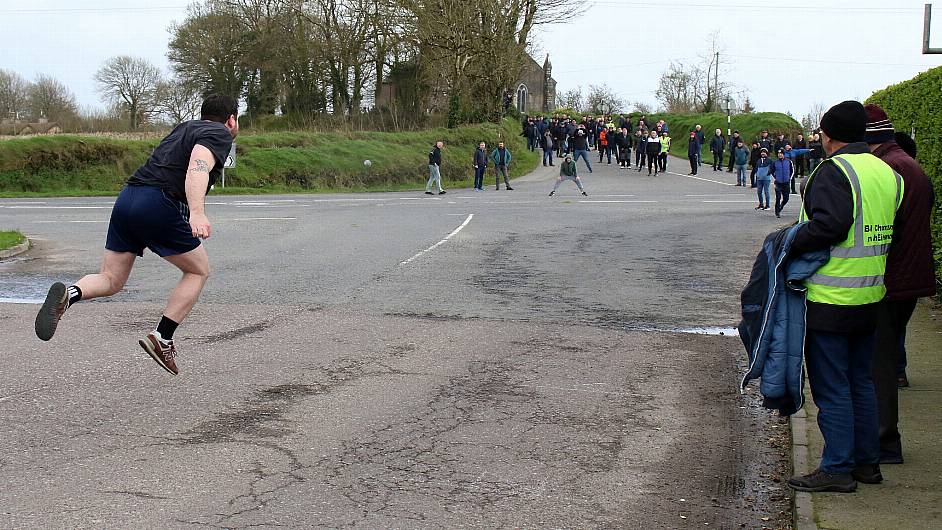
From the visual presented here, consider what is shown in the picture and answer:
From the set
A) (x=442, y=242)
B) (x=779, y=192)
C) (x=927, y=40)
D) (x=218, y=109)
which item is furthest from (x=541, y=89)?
(x=218, y=109)

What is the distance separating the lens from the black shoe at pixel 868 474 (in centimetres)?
516

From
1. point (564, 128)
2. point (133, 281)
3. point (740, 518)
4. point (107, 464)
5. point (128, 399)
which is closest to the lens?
point (740, 518)

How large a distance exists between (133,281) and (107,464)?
26.4ft

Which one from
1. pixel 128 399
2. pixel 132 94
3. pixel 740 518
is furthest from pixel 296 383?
pixel 132 94

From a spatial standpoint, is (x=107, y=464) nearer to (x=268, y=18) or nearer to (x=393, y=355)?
(x=393, y=355)

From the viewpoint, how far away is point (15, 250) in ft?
53.8

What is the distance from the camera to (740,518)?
196 inches

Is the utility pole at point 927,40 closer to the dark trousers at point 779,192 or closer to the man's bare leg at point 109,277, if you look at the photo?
the man's bare leg at point 109,277

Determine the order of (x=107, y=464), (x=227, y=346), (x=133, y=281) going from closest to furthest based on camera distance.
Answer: (x=107, y=464) → (x=227, y=346) → (x=133, y=281)

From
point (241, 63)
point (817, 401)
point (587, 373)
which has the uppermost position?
point (241, 63)

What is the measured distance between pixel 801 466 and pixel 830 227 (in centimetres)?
140

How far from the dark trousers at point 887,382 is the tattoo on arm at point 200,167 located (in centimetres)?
397

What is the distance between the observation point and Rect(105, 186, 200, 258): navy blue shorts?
662 cm

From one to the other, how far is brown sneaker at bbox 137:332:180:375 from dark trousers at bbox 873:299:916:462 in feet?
13.7
